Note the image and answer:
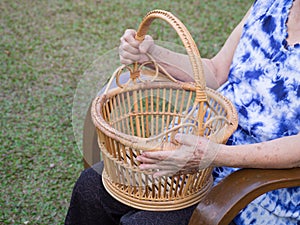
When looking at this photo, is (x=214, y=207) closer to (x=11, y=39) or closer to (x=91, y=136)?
(x=91, y=136)

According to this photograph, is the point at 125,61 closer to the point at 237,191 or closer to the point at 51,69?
the point at 237,191

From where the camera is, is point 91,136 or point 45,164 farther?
point 45,164

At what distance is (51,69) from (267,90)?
84.3 inches

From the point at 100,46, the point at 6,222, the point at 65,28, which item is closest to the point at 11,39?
the point at 65,28

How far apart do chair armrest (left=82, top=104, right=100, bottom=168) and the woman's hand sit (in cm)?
33

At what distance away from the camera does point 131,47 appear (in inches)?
58.7

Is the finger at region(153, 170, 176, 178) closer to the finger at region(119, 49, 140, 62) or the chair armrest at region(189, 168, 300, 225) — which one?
the chair armrest at region(189, 168, 300, 225)

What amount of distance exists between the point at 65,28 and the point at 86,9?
0.39 meters

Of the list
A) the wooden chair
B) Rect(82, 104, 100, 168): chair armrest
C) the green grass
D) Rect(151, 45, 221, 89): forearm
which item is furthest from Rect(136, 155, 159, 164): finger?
the green grass

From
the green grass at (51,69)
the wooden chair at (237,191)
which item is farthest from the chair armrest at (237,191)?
the green grass at (51,69)

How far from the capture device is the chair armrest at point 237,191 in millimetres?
1171

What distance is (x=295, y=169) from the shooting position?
1.27 m

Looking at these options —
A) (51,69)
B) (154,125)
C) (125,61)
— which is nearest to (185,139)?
(125,61)

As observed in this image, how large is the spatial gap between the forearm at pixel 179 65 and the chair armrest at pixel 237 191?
487 mm
